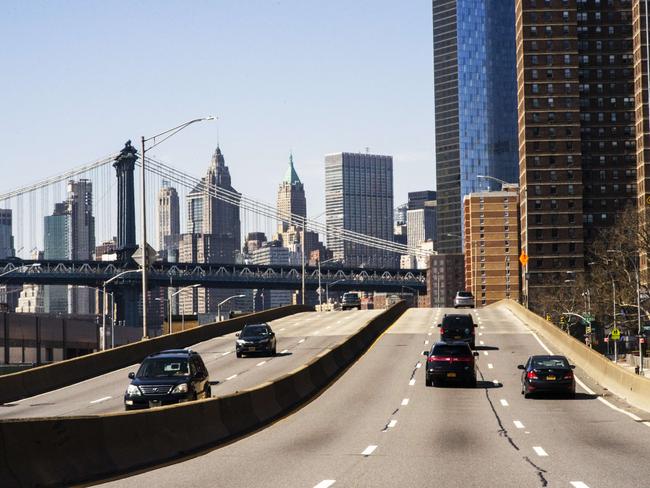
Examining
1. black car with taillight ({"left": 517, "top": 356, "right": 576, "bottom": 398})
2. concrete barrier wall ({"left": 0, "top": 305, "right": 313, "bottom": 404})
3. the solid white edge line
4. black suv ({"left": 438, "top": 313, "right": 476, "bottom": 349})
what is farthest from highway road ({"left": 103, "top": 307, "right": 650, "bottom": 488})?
black suv ({"left": 438, "top": 313, "right": 476, "bottom": 349})

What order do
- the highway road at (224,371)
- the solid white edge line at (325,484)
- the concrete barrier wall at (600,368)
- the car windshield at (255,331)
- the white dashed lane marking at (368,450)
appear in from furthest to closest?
the car windshield at (255,331) → the highway road at (224,371) → the concrete barrier wall at (600,368) → the white dashed lane marking at (368,450) → the solid white edge line at (325,484)

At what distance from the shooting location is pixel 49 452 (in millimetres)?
16703

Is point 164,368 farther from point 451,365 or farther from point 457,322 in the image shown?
point 457,322

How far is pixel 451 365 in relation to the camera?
4400cm

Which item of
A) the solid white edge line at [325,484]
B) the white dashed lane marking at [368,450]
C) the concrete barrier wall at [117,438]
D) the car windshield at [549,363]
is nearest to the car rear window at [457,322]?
the car windshield at [549,363]

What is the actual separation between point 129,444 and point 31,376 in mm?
27365

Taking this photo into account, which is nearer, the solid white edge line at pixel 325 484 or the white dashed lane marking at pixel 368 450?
the solid white edge line at pixel 325 484

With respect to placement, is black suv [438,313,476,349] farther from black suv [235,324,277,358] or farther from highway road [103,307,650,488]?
highway road [103,307,650,488]

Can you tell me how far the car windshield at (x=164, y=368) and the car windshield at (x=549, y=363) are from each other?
13.5 meters

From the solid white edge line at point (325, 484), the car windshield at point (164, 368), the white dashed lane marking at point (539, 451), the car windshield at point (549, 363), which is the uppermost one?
the car windshield at point (164, 368)

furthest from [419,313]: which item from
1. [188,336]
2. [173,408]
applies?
[173,408]

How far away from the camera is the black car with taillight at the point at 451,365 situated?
43.8 m

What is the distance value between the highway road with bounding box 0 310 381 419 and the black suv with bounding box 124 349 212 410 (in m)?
3.78

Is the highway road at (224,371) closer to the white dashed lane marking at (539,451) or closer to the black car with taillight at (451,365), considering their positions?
the black car with taillight at (451,365)
